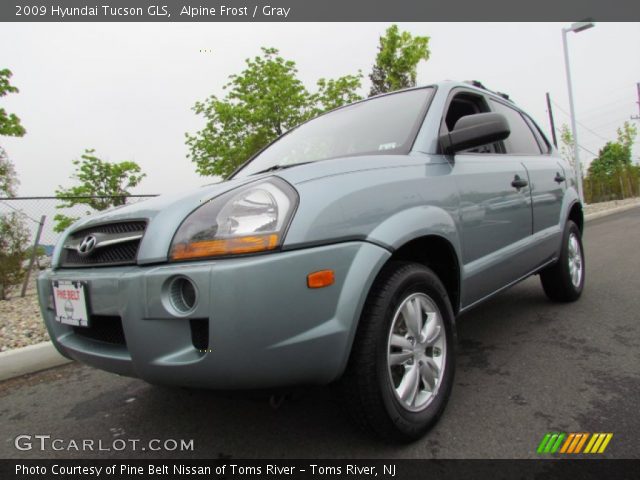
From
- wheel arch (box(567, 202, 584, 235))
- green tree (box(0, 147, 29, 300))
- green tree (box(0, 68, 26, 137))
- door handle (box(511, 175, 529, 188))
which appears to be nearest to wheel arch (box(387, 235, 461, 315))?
door handle (box(511, 175, 529, 188))

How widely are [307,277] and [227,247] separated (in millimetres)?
268

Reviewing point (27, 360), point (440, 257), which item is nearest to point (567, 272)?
point (440, 257)

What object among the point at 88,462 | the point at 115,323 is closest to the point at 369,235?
the point at 115,323

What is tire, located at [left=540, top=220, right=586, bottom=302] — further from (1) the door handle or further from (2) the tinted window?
(1) the door handle

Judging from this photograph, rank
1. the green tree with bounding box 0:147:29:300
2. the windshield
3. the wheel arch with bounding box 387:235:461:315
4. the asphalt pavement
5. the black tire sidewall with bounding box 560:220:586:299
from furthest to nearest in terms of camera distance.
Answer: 1. the green tree with bounding box 0:147:29:300
2. the black tire sidewall with bounding box 560:220:586:299
3. the windshield
4. the wheel arch with bounding box 387:235:461:315
5. the asphalt pavement

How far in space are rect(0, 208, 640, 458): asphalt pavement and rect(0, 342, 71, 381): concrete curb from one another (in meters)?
0.09

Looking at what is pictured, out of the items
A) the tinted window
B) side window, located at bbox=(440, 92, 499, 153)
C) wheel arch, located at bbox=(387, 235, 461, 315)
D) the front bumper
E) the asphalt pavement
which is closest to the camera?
the front bumper

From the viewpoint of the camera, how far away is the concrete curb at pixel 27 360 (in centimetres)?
281

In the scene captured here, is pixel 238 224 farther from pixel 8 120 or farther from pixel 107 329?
pixel 8 120

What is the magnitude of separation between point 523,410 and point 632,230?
28.2 feet

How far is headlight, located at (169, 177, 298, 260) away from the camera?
129 cm

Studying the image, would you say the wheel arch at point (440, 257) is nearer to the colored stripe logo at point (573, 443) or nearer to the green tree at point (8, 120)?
the colored stripe logo at point (573, 443)

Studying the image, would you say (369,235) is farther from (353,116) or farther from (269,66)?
(269,66)

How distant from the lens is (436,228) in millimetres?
1765
